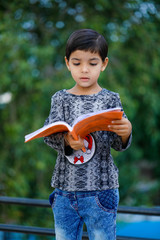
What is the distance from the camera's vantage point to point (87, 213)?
1.17m

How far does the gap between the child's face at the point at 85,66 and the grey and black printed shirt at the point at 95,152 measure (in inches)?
2.4

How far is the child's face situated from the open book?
0.19 m

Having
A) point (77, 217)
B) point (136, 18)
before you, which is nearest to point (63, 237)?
point (77, 217)

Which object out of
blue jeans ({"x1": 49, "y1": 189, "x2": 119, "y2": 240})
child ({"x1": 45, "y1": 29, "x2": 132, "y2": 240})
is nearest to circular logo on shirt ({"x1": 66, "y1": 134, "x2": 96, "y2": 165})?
child ({"x1": 45, "y1": 29, "x2": 132, "y2": 240})

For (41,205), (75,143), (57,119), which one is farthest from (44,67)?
(75,143)

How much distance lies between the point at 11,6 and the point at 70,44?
11.8 ft

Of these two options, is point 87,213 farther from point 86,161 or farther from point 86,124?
point 86,124

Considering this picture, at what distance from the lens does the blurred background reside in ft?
14.6

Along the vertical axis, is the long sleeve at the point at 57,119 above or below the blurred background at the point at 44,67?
below

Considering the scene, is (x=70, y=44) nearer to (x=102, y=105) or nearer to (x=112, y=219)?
(x=102, y=105)

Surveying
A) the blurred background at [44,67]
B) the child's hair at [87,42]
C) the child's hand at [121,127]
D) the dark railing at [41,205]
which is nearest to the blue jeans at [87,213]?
the child's hand at [121,127]

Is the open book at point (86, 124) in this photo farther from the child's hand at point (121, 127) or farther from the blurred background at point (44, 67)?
the blurred background at point (44, 67)

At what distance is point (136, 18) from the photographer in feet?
15.9

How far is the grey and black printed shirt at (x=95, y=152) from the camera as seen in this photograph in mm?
1173
